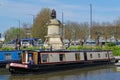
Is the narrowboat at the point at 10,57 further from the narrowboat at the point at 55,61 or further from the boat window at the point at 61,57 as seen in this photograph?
the boat window at the point at 61,57

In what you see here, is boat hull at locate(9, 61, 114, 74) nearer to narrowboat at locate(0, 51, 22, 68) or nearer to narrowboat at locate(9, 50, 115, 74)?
narrowboat at locate(9, 50, 115, 74)

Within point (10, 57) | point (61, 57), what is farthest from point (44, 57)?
point (10, 57)

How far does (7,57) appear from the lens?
4253cm

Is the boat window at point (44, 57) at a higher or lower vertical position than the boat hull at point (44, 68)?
higher

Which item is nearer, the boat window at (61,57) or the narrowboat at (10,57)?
the narrowboat at (10,57)

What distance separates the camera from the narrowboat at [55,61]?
36.8 meters

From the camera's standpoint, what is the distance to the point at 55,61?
134 ft

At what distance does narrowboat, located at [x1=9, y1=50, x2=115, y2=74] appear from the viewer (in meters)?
36.8

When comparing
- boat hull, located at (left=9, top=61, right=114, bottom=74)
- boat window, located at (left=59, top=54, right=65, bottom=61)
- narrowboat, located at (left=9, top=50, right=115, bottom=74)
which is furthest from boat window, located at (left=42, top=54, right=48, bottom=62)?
boat window, located at (left=59, top=54, right=65, bottom=61)

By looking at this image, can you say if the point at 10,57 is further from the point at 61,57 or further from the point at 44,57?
the point at 61,57

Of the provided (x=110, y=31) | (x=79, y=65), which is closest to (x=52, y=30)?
(x=79, y=65)

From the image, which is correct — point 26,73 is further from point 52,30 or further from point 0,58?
point 52,30

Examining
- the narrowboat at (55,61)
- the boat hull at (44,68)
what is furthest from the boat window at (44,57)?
the boat hull at (44,68)

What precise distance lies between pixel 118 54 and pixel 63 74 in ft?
79.7
